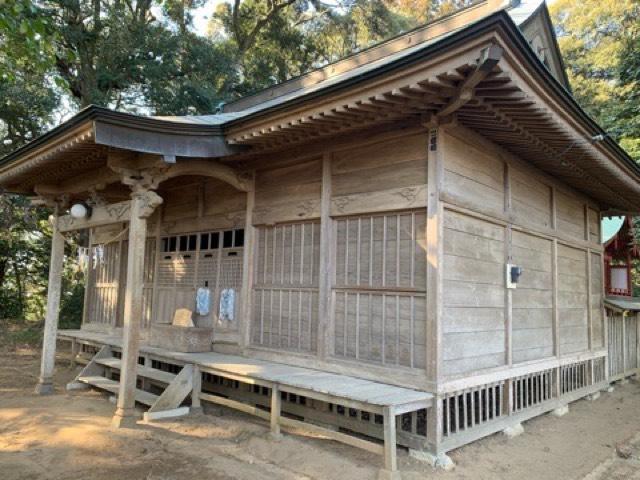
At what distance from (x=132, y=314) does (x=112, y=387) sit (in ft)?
5.51

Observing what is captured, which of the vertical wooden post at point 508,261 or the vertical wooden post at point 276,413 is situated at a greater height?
the vertical wooden post at point 508,261

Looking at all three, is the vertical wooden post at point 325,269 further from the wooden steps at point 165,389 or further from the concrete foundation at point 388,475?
the wooden steps at point 165,389

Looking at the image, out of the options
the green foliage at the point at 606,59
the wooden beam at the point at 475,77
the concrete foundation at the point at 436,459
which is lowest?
the concrete foundation at the point at 436,459

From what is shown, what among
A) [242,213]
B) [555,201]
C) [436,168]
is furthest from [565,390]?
[242,213]

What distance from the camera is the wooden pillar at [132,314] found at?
195 inches

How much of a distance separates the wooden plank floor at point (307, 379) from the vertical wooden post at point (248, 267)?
389 mm

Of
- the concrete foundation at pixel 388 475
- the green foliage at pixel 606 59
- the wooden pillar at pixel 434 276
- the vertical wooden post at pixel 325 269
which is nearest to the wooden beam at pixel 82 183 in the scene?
the vertical wooden post at pixel 325 269

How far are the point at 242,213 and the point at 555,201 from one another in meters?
4.46

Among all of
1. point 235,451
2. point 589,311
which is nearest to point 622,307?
point 589,311

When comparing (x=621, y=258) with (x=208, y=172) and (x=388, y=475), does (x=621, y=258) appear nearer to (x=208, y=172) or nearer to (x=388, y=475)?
(x=388, y=475)

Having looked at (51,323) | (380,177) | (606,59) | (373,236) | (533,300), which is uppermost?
(606,59)

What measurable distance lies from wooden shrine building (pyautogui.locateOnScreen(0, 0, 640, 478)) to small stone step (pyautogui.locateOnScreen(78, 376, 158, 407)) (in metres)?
0.07

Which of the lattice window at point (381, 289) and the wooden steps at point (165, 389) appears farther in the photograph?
the wooden steps at point (165, 389)

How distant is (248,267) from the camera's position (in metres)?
6.07
